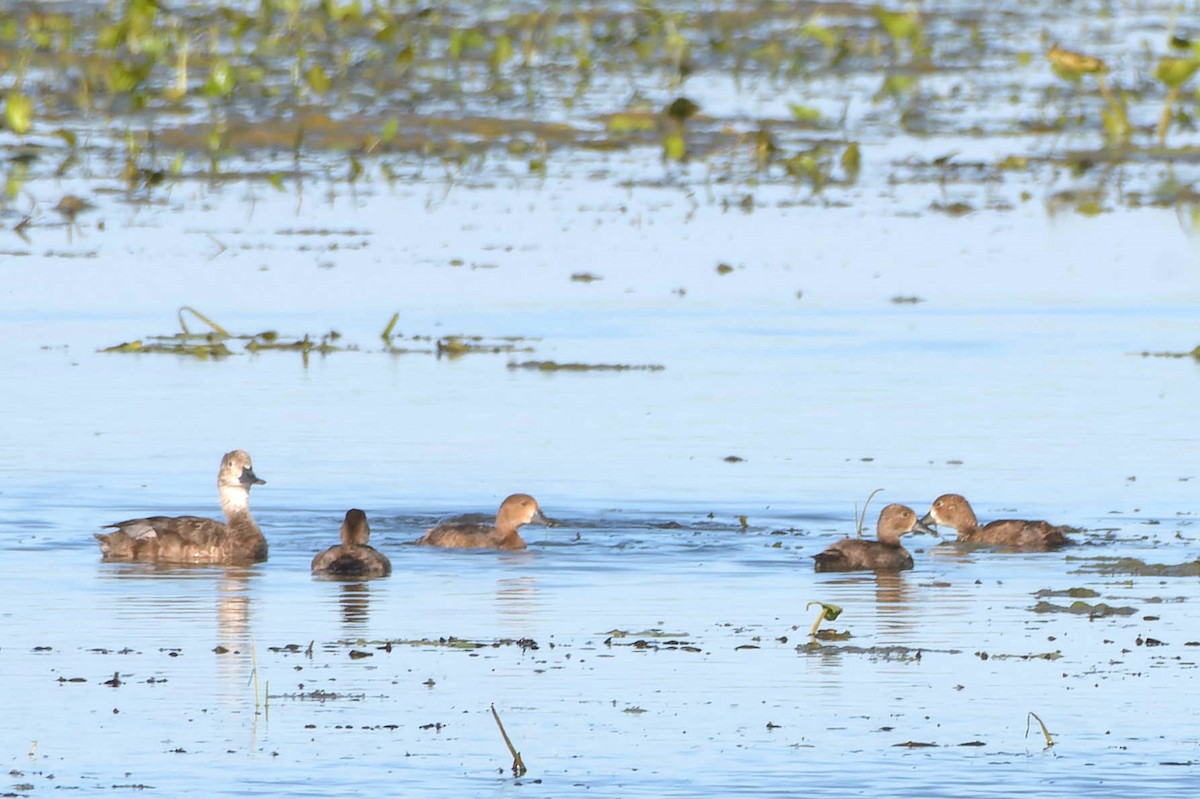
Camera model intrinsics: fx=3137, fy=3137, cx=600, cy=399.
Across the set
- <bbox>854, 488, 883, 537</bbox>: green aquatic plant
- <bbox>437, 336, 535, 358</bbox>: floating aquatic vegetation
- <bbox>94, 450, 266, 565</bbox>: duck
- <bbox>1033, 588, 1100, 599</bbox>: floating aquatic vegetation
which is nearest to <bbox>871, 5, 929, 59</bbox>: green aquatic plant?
<bbox>437, 336, 535, 358</bbox>: floating aquatic vegetation

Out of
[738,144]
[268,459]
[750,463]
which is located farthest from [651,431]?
[738,144]

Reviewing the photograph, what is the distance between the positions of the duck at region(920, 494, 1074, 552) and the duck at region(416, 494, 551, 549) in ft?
5.82

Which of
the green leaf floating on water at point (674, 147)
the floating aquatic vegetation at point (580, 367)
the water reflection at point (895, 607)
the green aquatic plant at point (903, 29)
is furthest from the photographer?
the green aquatic plant at point (903, 29)

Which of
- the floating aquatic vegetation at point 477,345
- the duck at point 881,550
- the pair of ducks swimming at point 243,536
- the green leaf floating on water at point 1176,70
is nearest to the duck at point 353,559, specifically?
the pair of ducks swimming at point 243,536

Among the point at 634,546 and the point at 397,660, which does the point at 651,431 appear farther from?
the point at 397,660

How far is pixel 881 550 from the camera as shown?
13.4 meters

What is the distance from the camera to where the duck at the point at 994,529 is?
13.6 m

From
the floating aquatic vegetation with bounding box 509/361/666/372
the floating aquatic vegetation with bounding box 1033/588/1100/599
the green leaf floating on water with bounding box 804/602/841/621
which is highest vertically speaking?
the floating aquatic vegetation with bounding box 509/361/666/372

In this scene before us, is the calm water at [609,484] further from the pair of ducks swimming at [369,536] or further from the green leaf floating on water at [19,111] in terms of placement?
the green leaf floating on water at [19,111]

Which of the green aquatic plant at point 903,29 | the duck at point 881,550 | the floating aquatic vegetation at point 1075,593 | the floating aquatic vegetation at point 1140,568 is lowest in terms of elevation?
the floating aquatic vegetation at point 1075,593

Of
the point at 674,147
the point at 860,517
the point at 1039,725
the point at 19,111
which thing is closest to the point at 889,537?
the point at 860,517

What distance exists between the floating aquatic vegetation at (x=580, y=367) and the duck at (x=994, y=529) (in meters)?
4.60

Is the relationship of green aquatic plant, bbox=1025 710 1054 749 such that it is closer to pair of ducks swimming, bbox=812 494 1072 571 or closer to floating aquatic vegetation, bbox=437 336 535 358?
pair of ducks swimming, bbox=812 494 1072 571

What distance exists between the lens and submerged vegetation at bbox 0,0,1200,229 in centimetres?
2981
